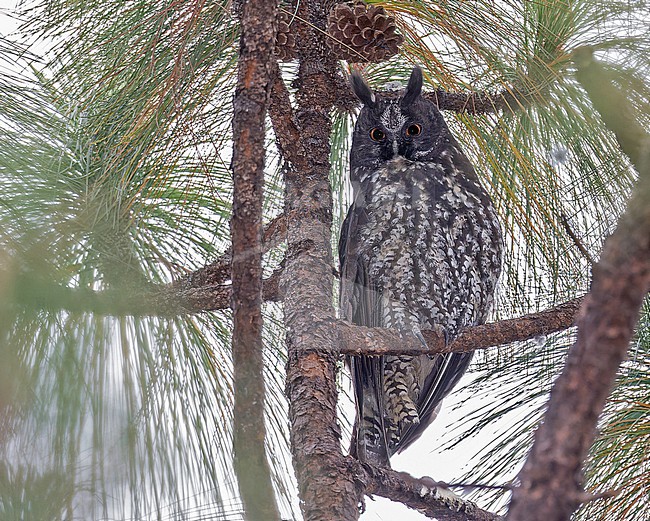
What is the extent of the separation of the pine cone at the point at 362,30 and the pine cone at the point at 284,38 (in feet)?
0.25

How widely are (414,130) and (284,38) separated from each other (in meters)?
0.72

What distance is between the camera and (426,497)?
1291mm

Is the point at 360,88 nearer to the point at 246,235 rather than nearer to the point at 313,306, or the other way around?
the point at 313,306

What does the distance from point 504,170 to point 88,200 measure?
898 millimetres

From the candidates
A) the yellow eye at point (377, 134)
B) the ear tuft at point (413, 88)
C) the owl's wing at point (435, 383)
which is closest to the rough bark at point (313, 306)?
the ear tuft at point (413, 88)

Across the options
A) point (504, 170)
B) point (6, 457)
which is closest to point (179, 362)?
point (6, 457)

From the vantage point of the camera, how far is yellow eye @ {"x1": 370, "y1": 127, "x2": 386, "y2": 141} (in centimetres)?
202

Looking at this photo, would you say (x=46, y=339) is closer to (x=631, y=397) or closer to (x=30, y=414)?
(x=30, y=414)

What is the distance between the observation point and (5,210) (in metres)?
1.15

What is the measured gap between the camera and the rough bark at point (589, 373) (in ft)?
1.26

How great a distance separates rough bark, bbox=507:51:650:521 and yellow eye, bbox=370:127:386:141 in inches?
64.8

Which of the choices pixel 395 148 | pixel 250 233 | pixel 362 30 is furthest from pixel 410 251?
pixel 250 233

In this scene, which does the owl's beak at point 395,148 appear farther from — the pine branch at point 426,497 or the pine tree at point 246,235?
the pine branch at point 426,497

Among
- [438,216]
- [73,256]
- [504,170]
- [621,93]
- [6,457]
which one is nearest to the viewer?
[6,457]
